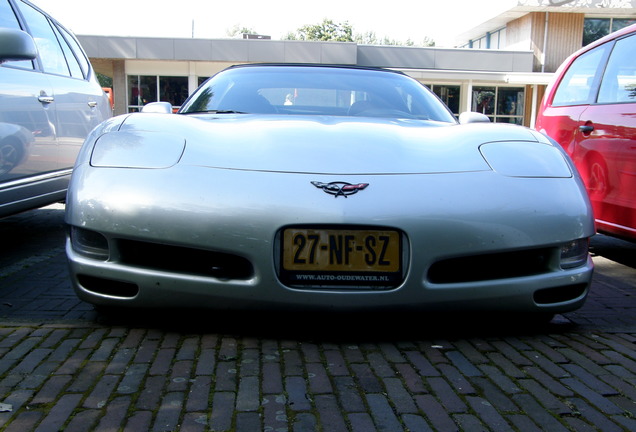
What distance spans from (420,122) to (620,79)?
182 cm

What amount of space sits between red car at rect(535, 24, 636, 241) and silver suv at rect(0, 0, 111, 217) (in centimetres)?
362

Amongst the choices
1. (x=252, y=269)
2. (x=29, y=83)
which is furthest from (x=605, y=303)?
(x=29, y=83)

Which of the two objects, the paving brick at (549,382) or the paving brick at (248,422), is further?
the paving brick at (549,382)

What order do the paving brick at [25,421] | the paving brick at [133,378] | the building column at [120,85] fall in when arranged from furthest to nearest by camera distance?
the building column at [120,85] → the paving brick at [133,378] → the paving brick at [25,421]

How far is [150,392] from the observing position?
2.01m

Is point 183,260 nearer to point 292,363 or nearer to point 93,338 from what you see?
point 93,338

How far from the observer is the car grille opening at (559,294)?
2.54 m

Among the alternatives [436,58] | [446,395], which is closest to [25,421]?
[446,395]

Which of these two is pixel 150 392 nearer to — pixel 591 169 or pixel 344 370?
pixel 344 370

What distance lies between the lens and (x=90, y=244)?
2.51 metres

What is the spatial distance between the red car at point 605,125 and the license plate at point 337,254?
2210mm

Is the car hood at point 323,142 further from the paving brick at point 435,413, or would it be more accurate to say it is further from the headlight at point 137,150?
the paving brick at point 435,413

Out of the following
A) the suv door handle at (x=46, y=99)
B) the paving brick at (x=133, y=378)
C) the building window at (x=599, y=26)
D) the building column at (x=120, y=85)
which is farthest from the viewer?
the building window at (x=599, y=26)

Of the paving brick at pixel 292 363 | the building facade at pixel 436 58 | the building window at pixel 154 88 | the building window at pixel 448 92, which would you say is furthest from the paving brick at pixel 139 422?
the building window at pixel 448 92
